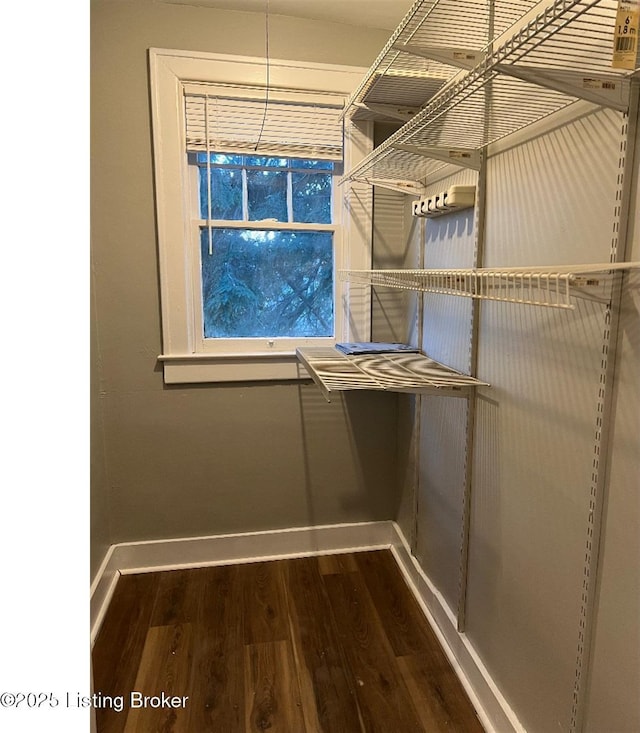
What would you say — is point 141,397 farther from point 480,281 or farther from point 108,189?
point 480,281

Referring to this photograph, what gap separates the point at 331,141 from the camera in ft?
6.75

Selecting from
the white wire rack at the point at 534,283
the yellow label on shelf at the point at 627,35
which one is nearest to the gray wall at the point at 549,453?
the white wire rack at the point at 534,283

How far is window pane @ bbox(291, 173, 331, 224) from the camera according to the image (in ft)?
6.96

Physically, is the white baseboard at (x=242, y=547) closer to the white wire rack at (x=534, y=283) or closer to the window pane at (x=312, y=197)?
the white wire rack at (x=534, y=283)

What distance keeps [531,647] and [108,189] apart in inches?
81.9

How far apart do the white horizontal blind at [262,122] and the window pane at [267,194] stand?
0.33ft

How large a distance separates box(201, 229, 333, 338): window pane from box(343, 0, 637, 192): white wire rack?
400 millimetres

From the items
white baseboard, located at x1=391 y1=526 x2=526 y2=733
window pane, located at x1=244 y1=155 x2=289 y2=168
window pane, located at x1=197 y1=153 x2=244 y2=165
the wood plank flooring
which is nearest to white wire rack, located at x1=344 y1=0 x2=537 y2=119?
window pane, located at x1=244 y1=155 x2=289 y2=168

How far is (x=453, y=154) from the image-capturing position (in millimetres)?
1470

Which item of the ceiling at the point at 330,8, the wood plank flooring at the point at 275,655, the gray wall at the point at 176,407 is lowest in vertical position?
the wood plank flooring at the point at 275,655

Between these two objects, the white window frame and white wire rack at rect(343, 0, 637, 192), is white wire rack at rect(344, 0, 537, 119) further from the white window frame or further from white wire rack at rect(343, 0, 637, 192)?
the white window frame

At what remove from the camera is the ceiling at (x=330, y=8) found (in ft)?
5.89

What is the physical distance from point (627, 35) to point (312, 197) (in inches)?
59.5
